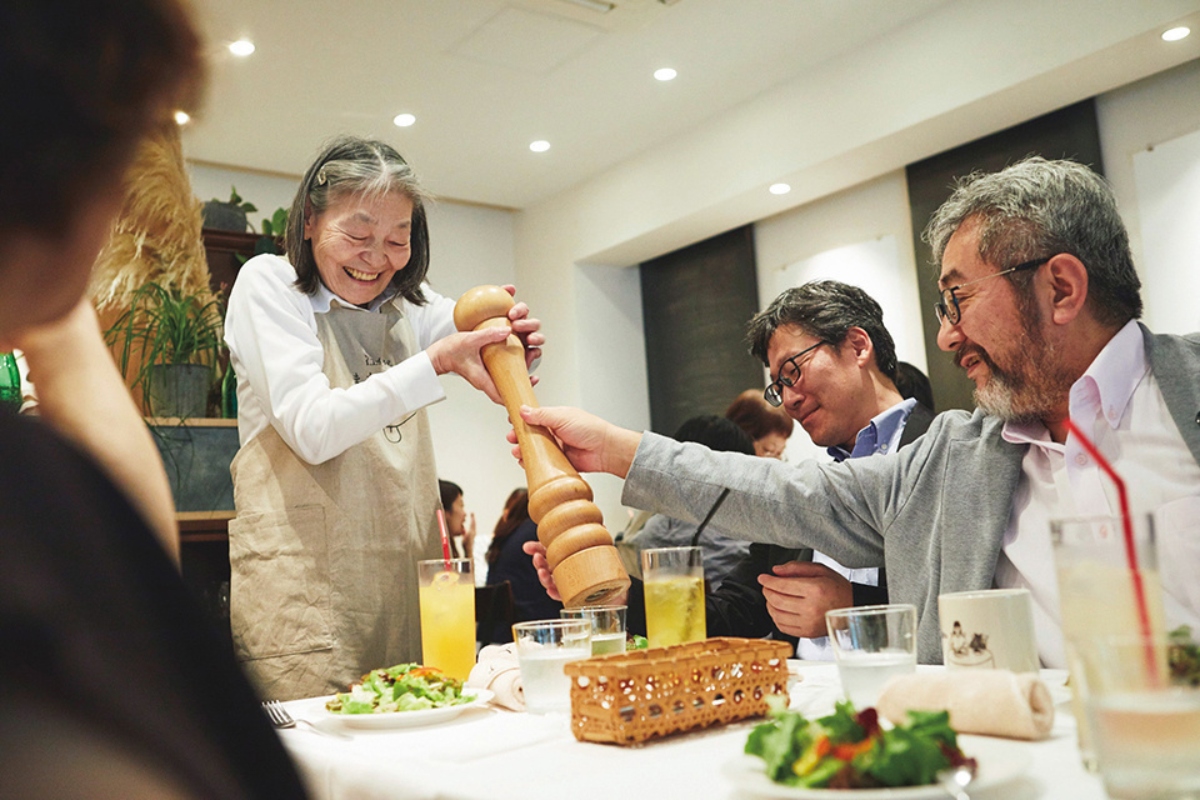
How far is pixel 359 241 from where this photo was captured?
5.86ft

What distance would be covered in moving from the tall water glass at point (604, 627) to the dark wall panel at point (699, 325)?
4733 mm

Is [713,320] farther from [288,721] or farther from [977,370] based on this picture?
[288,721]

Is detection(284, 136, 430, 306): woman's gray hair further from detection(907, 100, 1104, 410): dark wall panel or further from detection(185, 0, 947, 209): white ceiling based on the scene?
detection(907, 100, 1104, 410): dark wall panel

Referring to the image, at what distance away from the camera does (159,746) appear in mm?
288

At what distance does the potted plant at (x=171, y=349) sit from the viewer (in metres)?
2.77

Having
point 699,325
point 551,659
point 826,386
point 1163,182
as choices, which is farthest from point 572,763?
point 699,325

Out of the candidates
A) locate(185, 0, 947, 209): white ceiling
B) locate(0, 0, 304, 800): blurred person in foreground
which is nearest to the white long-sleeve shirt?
locate(0, 0, 304, 800): blurred person in foreground

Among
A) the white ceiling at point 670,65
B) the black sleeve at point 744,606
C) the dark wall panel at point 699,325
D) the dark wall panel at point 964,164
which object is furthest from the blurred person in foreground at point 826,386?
the dark wall panel at point 699,325

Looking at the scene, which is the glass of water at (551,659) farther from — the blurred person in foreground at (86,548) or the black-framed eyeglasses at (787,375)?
the black-framed eyeglasses at (787,375)

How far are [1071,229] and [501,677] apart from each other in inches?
43.5

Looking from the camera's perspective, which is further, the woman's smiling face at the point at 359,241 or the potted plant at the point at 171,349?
the potted plant at the point at 171,349

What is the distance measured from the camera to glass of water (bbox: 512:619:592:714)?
1103 millimetres

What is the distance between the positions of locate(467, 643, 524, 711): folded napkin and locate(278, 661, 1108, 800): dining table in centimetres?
3

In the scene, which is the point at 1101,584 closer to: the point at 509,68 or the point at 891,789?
the point at 891,789
